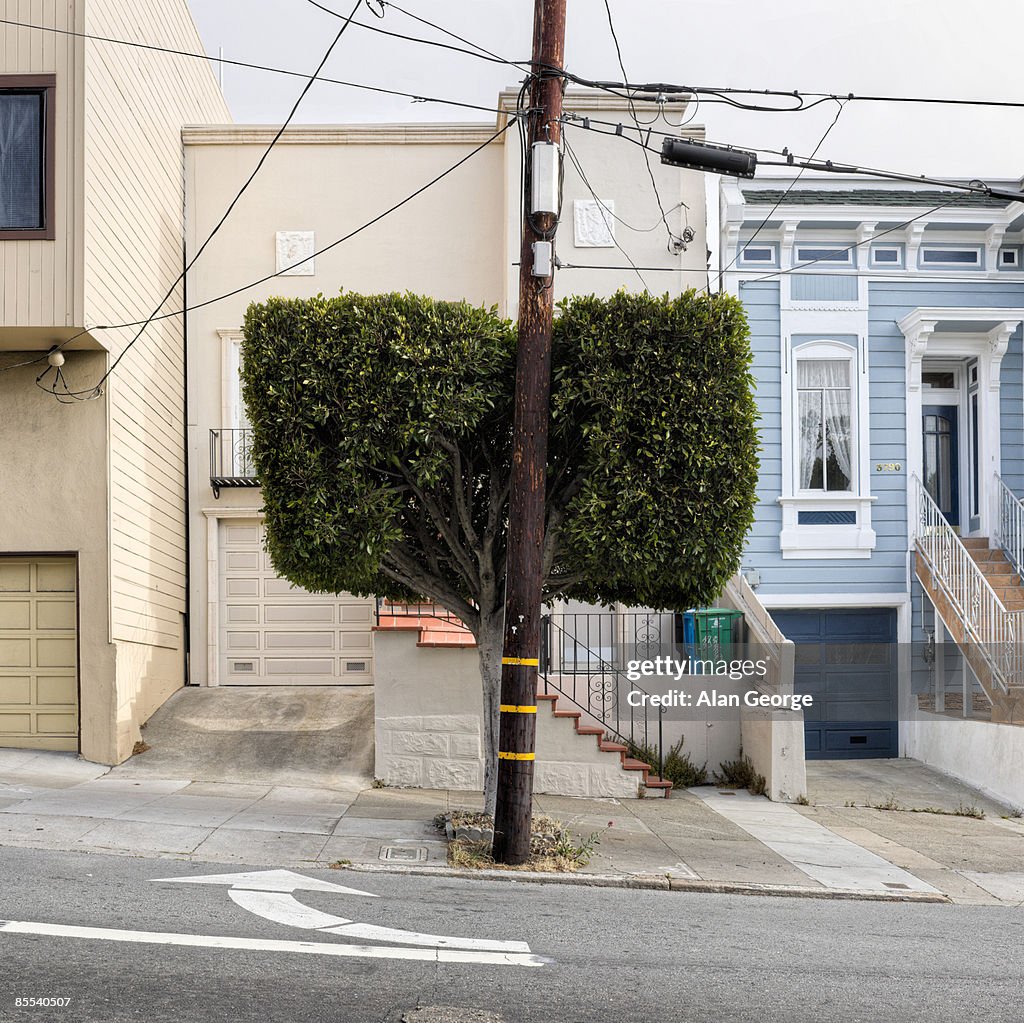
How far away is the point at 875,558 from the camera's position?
16.4 meters

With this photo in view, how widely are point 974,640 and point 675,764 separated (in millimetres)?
3960

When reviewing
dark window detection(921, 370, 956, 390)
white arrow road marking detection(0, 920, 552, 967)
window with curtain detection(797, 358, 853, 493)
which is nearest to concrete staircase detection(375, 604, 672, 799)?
window with curtain detection(797, 358, 853, 493)

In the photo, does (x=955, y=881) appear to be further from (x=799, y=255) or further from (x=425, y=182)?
(x=425, y=182)

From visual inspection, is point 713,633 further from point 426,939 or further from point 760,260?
point 426,939

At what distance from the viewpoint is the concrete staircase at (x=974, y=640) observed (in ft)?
44.7

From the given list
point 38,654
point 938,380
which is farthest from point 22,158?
point 938,380

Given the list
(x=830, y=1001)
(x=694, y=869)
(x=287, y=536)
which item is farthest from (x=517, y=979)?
(x=287, y=536)

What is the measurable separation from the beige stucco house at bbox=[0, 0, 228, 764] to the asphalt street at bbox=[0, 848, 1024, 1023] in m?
5.06

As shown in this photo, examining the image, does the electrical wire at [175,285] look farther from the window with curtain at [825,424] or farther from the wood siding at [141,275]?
the window with curtain at [825,424]

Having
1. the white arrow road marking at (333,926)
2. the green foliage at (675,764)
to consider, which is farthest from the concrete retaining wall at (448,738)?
the white arrow road marking at (333,926)

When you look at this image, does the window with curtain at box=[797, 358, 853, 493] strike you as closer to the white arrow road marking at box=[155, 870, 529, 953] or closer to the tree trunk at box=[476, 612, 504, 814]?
the tree trunk at box=[476, 612, 504, 814]

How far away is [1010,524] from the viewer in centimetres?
1627

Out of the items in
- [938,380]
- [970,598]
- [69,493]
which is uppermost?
[938,380]

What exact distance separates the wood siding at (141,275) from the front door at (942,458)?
34.2 feet
